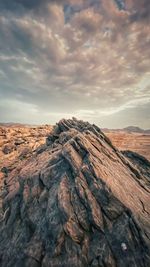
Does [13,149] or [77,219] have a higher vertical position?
[77,219]

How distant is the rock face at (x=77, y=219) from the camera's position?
18.0 m

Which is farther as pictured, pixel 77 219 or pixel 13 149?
pixel 13 149

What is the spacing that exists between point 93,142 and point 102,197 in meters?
13.1

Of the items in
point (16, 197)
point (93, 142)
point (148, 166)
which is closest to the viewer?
point (16, 197)

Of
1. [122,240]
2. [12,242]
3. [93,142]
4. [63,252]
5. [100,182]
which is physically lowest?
[12,242]

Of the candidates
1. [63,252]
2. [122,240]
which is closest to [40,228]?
[63,252]

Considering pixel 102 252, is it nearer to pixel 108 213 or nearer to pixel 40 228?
pixel 108 213

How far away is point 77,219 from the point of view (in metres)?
20.2

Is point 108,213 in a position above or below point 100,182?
below

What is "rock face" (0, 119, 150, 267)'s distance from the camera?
18.0 meters

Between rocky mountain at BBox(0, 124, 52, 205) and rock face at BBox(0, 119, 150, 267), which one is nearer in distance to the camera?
rock face at BBox(0, 119, 150, 267)

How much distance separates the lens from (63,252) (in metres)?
18.5

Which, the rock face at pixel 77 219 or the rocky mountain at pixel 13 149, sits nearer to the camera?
the rock face at pixel 77 219

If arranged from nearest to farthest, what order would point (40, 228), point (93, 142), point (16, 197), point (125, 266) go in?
point (125, 266) → point (40, 228) → point (16, 197) → point (93, 142)
